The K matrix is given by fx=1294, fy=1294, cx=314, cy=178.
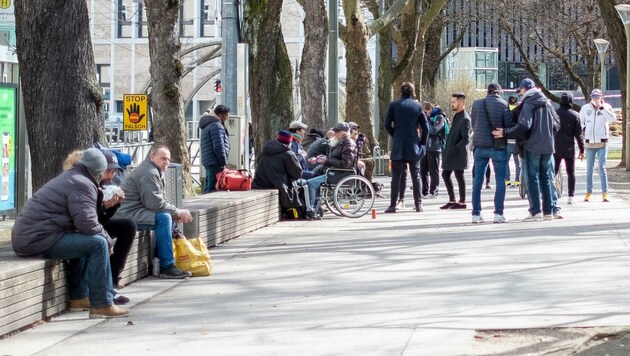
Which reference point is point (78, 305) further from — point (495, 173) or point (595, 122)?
point (595, 122)

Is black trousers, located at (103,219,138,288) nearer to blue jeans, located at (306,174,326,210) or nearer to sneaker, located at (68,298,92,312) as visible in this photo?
sneaker, located at (68,298,92,312)

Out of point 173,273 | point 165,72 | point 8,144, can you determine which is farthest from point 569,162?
point 173,273

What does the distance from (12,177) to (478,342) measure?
12.0 meters

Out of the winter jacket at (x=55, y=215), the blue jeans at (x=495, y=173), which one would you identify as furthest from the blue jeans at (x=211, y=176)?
the winter jacket at (x=55, y=215)

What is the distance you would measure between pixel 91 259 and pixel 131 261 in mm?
1927

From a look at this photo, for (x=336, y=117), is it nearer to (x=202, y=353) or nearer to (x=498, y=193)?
(x=498, y=193)

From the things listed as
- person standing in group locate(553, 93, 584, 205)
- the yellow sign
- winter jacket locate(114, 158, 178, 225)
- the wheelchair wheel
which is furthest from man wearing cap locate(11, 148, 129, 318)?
the yellow sign

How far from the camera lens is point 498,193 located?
17.4m

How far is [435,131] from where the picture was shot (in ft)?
76.0

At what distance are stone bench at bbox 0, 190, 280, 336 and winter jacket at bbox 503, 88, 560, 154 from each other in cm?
354

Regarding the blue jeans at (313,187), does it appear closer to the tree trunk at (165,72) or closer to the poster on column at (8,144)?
the tree trunk at (165,72)

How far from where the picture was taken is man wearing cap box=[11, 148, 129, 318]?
938cm

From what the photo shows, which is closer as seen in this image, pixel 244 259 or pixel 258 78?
pixel 244 259

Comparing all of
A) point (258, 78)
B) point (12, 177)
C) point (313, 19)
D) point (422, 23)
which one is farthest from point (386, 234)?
point (422, 23)
